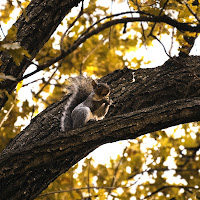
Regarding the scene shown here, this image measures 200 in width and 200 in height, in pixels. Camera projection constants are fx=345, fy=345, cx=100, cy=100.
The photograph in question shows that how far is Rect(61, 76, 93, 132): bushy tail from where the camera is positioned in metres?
3.68

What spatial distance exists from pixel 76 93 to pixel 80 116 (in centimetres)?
40

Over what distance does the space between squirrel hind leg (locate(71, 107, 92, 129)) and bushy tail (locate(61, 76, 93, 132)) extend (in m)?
0.06

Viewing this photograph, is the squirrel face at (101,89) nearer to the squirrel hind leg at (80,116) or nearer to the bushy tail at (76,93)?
the bushy tail at (76,93)

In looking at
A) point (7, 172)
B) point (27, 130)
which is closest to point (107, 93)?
point (27, 130)

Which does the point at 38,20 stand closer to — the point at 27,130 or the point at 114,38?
the point at 27,130

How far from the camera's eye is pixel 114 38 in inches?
259

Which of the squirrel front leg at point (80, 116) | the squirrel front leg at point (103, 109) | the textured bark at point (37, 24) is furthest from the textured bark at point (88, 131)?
the textured bark at point (37, 24)

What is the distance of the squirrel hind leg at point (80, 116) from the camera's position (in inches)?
141

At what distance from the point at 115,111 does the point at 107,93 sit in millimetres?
276

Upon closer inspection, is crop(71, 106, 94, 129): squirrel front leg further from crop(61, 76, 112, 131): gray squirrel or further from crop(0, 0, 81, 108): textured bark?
crop(0, 0, 81, 108): textured bark

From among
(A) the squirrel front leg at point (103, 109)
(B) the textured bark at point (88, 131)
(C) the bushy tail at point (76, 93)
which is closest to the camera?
(B) the textured bark at point (88, 131)

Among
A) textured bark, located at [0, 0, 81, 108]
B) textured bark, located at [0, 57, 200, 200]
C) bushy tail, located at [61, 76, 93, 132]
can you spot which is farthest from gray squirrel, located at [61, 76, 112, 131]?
textured bark, located at [0, 0, 81, 108]

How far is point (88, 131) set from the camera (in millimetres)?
2549

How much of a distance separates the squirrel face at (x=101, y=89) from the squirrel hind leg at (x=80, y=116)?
24 centimetres
